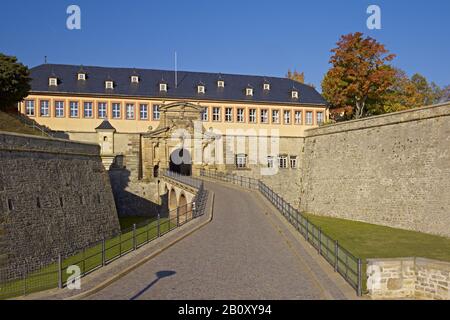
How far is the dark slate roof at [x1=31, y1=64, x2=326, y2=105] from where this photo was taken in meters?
49.7

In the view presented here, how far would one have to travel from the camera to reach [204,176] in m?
44.2

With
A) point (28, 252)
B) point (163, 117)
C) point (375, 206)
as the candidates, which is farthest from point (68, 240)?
point (163, 117)

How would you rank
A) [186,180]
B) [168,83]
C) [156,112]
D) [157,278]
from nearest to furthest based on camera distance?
[157,278] < [186,180] < [156,112] < [168,83]

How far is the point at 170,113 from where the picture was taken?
46.6m

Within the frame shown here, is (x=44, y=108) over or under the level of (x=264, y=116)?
over

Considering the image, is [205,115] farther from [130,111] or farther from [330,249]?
Result: [330,249]

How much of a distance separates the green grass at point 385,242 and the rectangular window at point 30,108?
3097cm

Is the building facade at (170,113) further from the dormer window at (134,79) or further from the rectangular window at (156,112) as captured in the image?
the rectangular window at (156,112)

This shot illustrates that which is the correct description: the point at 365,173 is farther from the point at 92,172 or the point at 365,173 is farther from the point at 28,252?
the point at 28,252

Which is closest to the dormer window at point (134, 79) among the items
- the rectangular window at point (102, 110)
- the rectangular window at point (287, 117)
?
the rectangular window at point (102, 110)

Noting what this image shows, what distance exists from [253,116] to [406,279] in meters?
41.8

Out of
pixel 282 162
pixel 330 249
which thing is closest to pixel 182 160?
pixel 282 162

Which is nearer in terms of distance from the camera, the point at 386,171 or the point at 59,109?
the point at 386,171
